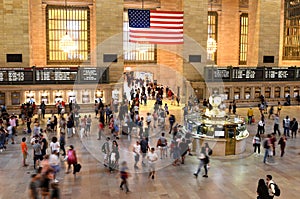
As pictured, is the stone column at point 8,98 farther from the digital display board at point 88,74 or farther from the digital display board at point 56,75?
the digital display board at point 88,74

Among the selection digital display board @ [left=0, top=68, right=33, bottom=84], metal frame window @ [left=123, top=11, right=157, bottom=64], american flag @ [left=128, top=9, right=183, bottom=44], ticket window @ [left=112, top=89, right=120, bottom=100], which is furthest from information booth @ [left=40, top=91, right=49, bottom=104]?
metal frame window @ [left=123, top=11, right=157, bottom=64]

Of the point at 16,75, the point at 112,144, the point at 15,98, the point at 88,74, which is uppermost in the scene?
the point at 88,74

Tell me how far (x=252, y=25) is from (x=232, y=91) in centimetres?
654

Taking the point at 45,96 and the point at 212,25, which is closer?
the point at 45,96

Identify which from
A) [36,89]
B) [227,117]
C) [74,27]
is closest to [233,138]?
[227,117]

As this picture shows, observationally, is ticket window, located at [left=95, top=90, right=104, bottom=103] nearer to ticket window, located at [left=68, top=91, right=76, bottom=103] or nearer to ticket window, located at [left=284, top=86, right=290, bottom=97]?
ticket window, located at [left=68, top=91, right=76, bottom=103]

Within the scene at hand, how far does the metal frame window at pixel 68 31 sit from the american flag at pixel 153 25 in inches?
378

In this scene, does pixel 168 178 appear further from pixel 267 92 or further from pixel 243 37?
pixel 243 37

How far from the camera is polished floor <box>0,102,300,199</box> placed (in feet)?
33.1

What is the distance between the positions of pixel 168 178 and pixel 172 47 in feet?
71.0

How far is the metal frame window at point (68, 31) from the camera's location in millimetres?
29625

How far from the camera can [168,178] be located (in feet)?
37.5

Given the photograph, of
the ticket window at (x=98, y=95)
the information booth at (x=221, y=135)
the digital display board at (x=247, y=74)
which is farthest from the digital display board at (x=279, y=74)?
the information booth at (x=221, y=135)

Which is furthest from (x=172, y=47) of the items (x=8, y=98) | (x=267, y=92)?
(x=8, y=98)
